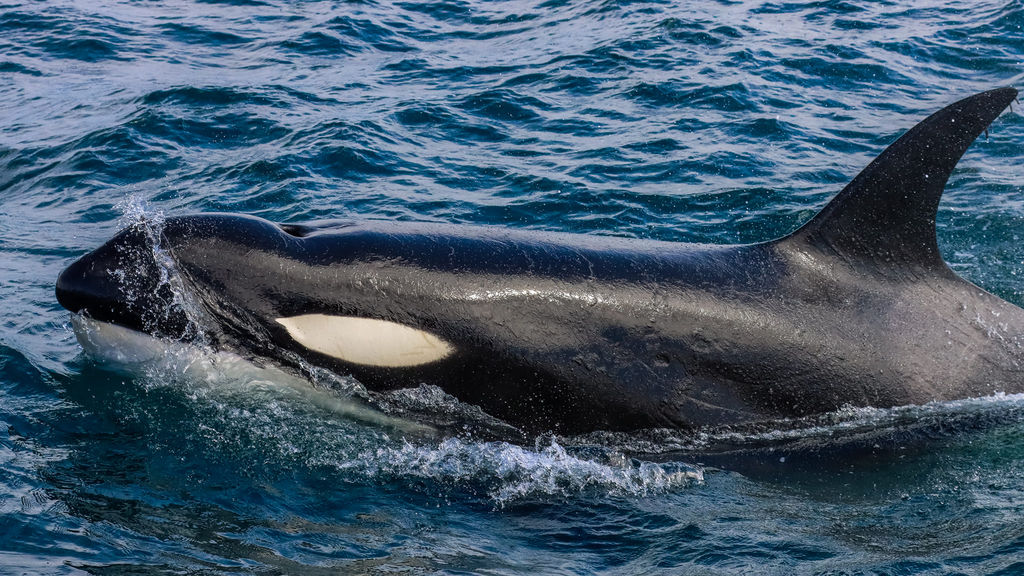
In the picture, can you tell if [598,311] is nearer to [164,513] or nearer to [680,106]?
[164,513]

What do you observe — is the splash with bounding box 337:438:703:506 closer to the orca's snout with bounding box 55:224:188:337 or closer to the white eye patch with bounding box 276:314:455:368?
the white eye patch with bounding box 276:314:455:368

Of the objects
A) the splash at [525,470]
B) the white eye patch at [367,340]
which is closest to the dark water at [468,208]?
the splash at [525,470]

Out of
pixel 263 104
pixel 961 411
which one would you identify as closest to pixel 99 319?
pixel 961 411

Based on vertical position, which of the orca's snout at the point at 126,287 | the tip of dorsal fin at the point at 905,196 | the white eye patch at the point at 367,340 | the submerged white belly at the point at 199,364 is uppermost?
the tip of dorsal fin at the point at 905,196

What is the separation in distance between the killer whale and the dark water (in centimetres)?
24

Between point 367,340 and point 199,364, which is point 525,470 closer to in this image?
point 367,340

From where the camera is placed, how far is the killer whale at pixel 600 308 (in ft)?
23.3

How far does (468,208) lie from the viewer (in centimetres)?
1315

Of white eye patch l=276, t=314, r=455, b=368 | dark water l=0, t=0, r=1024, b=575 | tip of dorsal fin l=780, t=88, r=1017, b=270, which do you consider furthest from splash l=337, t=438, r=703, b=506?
tip of dorsal fin l=780, t=88, r=1017, b=270

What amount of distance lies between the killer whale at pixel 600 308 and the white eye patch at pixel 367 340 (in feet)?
0.04

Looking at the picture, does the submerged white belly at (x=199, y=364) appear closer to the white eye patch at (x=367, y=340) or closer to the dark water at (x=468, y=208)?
the dark water at (x=468, y=208)

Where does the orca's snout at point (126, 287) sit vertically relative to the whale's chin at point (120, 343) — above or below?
above

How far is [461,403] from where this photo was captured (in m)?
7.27

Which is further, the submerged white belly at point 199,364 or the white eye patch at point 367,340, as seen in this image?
the submerged white belly at point 199,364
